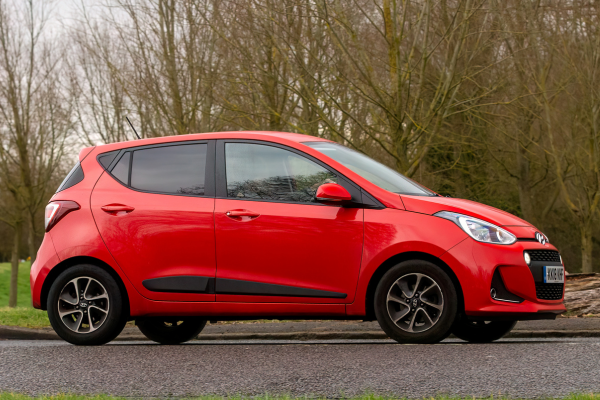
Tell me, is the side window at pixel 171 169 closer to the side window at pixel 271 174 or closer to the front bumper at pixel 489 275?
the side window at pixel 271 174

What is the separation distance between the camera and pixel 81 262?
21.8 feet

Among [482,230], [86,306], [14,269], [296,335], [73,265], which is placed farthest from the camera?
[14,269]

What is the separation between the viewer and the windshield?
6.25 meters

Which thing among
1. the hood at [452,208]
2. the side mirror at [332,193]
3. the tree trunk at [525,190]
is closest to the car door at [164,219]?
the side mirror at [332,193]

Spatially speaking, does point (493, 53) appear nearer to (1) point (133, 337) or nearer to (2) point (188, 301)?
(1) point (133, 337)

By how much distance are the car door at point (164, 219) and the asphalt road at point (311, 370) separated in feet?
1.92

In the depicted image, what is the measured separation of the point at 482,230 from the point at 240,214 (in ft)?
6.36

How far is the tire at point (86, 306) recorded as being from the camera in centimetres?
645

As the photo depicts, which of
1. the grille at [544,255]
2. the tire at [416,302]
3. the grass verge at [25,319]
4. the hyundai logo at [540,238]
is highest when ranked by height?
the hyundai logo at [540,238]

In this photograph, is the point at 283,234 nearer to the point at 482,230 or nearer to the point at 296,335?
the point at 482,230

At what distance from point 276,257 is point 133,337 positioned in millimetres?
3761

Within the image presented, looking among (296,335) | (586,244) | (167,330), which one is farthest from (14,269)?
(167,330)

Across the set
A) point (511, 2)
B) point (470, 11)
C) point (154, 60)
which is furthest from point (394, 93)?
point (154, 60)

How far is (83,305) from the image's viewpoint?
6547mm
